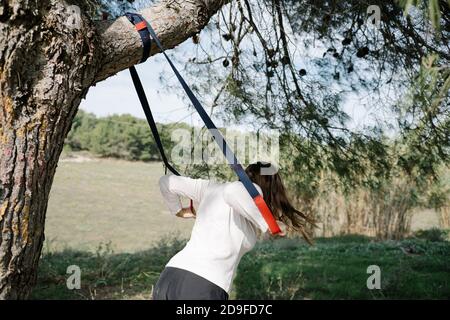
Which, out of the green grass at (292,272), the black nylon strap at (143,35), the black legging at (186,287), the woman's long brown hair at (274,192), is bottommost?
the green grass at (292,272)

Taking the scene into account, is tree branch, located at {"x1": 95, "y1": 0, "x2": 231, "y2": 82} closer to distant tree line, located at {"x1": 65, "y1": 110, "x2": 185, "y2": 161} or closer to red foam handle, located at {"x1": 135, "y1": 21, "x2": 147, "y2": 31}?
red foam handle, located at {"x1": 135, "y1": 21, "x2": 147, "y2": 31}

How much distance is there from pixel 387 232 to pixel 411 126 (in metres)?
4.35

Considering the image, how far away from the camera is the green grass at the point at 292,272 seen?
397cm

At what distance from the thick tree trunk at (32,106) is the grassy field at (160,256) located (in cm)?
257

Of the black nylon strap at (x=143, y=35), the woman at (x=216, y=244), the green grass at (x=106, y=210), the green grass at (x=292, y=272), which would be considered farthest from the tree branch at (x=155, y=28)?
the green grass at (x=106, y=210)

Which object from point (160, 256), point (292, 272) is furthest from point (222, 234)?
point (160, 256)

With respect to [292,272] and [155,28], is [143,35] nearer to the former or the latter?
[155,28]

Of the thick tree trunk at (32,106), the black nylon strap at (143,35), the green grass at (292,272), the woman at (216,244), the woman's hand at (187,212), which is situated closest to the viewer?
the thick tree trunk at (32,106)

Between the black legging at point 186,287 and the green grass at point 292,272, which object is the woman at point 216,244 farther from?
the green grass at point 292,272

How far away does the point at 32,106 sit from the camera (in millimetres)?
1371

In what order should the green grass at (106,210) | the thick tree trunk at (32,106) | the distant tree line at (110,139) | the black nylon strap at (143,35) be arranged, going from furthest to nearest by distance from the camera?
the distant tree line at (110,139) → the green grass at (106,210) → the black nylon strap at (143,35) → the thick tree trunk at (32,106)

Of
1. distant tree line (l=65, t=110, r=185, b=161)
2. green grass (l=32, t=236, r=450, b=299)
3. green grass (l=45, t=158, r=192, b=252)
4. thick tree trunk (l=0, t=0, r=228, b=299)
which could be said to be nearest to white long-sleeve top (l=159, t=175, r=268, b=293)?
thick tree trunk (l=0, t=0, r=228, b=299)
